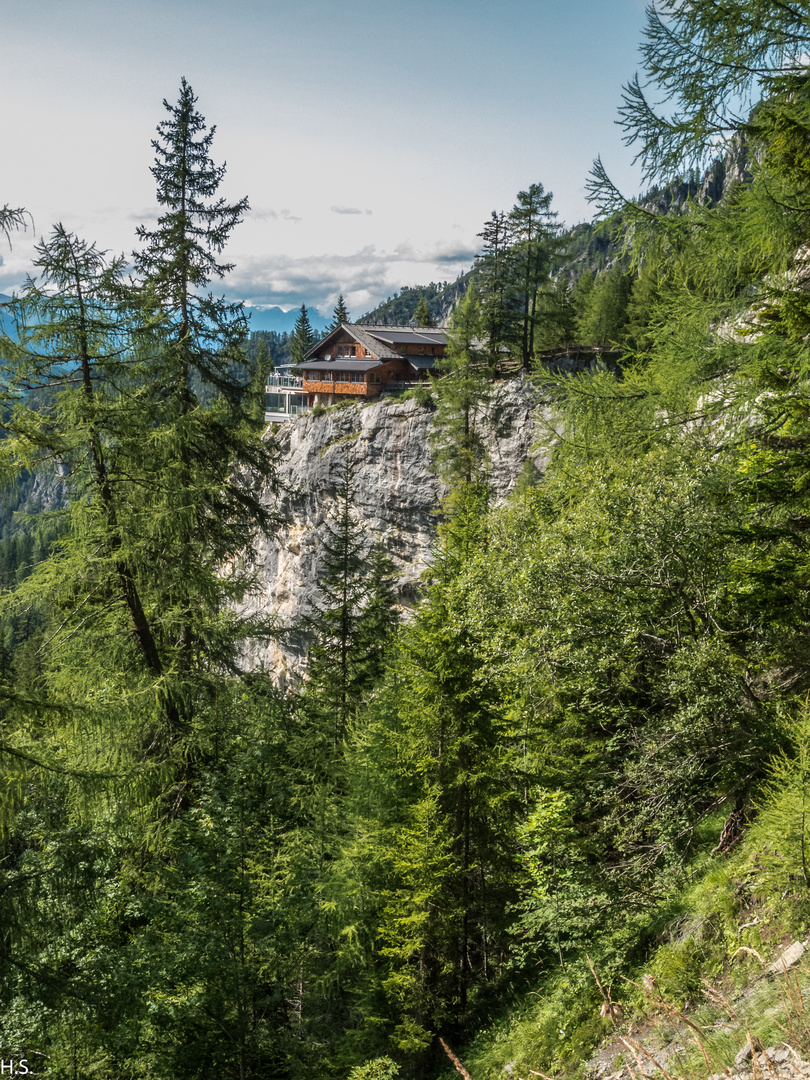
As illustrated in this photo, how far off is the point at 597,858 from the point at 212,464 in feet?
33.9

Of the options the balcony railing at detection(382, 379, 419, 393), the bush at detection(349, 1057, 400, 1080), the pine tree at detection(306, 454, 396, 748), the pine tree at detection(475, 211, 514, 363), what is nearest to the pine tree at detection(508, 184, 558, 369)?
the pine tree at detection(475, 211, 514, 363)

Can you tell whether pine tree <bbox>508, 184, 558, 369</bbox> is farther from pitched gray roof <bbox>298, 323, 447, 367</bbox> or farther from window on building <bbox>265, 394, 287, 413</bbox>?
window on building <bbox>265, 394, 287, 413</bbox>

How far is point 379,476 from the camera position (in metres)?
42.5

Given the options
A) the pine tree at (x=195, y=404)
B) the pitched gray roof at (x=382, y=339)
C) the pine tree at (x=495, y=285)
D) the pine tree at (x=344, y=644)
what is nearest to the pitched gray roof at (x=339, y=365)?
the pitched gray roof at (x=382, y=339)

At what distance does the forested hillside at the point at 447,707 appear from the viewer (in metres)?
6.59

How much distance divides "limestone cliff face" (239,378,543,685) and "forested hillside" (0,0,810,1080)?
80.3ft

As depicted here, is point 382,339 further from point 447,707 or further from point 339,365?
point 447,707

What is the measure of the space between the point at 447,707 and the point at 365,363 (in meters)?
43.0

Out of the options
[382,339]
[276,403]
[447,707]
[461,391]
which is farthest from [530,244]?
[276,403]

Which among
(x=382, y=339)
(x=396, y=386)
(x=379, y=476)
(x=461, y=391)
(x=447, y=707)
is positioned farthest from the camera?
(x=382, y=339)

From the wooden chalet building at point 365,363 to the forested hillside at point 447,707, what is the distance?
35691mm

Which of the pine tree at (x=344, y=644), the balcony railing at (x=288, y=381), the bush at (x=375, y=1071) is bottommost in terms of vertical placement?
the bush at (x=375, y=1071)

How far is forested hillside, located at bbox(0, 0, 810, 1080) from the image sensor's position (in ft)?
21.6

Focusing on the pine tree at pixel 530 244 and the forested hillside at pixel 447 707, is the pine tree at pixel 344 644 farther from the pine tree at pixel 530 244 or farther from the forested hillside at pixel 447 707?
the pine tree at pixel 530 244
